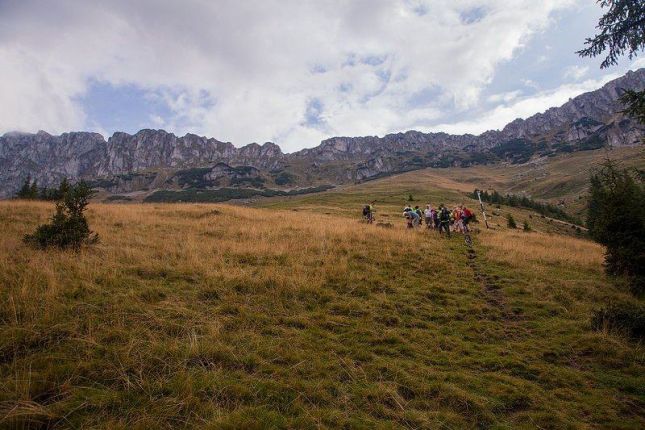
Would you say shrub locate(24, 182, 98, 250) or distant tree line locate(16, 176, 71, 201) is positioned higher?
distant tree line locate(16, 176, 71, 201)

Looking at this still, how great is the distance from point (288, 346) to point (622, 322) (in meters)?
8.45

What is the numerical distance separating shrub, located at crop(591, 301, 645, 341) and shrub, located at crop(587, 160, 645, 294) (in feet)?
18.5

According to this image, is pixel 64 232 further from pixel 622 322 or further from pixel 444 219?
pixel 444 219

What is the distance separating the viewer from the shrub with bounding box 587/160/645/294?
13837 millimetres

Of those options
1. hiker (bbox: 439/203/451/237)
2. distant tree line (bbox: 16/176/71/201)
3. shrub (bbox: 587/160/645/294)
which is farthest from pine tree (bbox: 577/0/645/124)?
distant tree line (bbox: 16/176/71/201)

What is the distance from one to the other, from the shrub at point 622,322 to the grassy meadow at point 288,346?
389 mm

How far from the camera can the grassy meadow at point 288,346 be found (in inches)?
185

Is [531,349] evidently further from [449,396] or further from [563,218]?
[563,218]

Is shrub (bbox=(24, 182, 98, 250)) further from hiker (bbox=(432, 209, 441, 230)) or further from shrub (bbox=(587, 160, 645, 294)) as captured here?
hiker (bbox=(432, 209, 441, 230))

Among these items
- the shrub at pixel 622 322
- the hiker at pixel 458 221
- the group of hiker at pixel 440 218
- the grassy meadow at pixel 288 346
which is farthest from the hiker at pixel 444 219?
the shrub at pixel 622 322

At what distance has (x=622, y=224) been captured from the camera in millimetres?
14828

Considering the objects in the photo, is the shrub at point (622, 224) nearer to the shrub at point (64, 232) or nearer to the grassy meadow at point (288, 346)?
the grassy meadow at point (288, 346)

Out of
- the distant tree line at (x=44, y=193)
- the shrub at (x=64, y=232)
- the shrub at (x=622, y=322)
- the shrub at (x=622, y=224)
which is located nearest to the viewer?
the shrub at (x=622, y=322)

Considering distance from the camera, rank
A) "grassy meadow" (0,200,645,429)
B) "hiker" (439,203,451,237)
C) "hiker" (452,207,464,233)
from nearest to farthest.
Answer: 1. "grassy meadow" (0,200,645,429)
2. "hiker" (439,203,451,237)
3. "hiker" (452,207,464,233)
